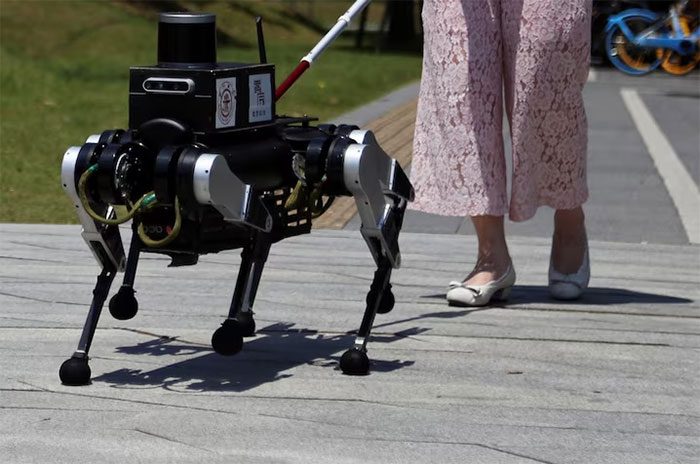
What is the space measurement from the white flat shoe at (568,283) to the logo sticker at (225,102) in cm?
204

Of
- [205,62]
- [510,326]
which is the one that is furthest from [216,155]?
[510,326]

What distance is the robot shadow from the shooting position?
4.80 m

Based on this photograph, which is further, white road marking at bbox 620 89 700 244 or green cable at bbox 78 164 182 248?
white road marking at bbox 620 89 700 244

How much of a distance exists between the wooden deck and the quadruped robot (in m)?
3.12

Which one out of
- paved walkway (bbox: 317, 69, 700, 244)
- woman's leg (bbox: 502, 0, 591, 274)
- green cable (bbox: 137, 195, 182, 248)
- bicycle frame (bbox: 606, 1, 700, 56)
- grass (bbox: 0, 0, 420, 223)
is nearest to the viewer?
green cable (bbox: 137, 195, 182, 248)

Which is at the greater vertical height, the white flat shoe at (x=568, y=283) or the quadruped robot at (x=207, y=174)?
the quadruped robot at (x=207, y=174)

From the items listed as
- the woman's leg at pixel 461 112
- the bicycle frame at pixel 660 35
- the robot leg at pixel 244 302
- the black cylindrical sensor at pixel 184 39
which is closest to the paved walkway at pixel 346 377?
the robot leg at pixel 244 302

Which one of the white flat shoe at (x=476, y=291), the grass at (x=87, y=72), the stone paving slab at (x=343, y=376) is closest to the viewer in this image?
the stone paving slab at (x=343, y=376)

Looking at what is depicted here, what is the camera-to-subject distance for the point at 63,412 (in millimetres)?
4410

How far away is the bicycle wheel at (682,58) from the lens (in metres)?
20.1

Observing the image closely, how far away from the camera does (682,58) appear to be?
20.4 m

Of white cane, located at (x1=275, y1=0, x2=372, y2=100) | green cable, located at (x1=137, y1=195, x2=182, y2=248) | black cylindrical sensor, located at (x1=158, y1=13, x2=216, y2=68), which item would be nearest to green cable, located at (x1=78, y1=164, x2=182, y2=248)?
green cable, located at (x1=137, y1=195, x2=182, y2=248)

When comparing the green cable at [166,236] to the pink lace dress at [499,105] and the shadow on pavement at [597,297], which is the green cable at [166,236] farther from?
the shadow on pavement at [597,297]

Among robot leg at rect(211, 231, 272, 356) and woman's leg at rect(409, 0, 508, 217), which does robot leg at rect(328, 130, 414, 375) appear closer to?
robot leg at rect(211, 231, 272, 356)
